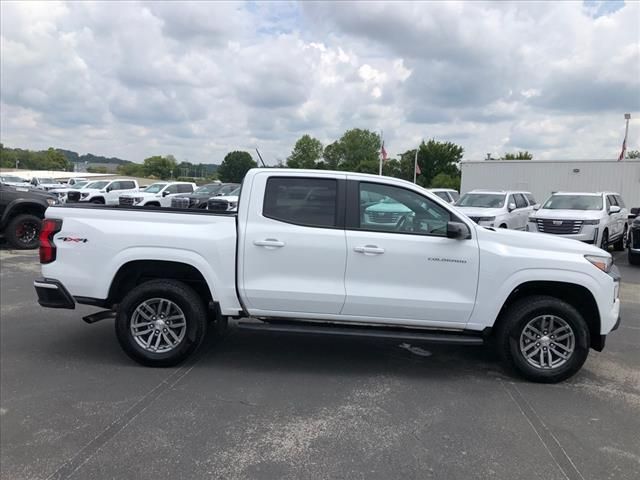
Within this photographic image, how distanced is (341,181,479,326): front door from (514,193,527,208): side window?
43.0 ft

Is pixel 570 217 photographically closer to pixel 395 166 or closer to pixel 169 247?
pixel 169 247

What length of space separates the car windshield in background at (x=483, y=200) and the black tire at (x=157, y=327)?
12.6 metres

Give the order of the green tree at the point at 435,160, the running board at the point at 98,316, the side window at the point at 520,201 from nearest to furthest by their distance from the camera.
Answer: the running board at the point at 98,316, the side window at the point at 520,201, the green tree at the point at 435,160

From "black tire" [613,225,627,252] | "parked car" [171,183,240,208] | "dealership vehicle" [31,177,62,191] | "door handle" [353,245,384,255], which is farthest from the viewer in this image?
"dealership vehicle" [31,177,62,191]

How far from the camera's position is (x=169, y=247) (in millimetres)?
4617

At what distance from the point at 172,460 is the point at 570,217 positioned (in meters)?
12.8

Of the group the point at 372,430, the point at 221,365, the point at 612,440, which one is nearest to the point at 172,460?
the point at 372,430

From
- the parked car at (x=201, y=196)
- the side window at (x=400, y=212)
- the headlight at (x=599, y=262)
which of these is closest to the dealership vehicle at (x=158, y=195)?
the parked car at (x=201, y=196)

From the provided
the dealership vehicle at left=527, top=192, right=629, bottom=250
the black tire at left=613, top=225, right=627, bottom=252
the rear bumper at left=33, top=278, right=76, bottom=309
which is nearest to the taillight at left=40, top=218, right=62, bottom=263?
the rear bumper at left=33, top=278, right=76, bottom=309

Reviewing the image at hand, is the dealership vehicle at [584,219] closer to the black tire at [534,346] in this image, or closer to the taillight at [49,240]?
the black tire at [534,346]

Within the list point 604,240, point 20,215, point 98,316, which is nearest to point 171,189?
point 20,215

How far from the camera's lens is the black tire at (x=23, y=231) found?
12523 millimetres

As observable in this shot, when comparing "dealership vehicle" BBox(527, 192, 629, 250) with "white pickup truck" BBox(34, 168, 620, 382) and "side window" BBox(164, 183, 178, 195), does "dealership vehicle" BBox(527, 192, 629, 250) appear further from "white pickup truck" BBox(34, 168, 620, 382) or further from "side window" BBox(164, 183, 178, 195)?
"side window" BBox(164, 183, 178, 195)

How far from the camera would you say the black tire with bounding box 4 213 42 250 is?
41.1ft
